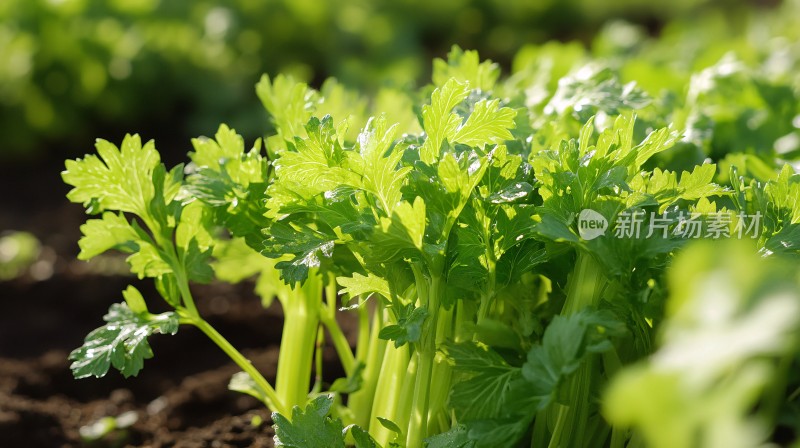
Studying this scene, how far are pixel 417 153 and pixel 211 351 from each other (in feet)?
5.45

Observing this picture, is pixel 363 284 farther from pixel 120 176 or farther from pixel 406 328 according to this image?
pixel 120 176

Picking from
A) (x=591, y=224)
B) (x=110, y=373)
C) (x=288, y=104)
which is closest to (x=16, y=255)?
(x=110, y=373)

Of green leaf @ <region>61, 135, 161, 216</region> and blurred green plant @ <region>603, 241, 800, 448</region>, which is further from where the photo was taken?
green leaf @ <region>61, 135, 161, 216</region>

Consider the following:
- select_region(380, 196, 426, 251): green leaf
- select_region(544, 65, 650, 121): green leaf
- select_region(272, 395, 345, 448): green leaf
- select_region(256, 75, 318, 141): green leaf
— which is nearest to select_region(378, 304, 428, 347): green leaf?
select_region(380, 196, 426, 251): green leaf

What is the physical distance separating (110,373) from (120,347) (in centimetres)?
132

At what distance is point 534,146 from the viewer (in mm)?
1665

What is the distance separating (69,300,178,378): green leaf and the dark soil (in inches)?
18.5

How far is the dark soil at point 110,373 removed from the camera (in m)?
2.21

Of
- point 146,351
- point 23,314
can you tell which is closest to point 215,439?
point 146,351

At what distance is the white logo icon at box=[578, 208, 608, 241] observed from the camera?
1.37 m

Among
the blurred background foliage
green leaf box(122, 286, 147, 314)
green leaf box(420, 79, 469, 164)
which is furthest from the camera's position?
the blurred background foliage

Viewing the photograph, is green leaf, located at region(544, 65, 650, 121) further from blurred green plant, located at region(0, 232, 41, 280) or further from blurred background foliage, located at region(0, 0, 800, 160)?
blurred green plant, located at region(0, 232, 41, 280)

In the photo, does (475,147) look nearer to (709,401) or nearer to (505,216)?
(505,216)

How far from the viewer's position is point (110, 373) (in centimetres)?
276
